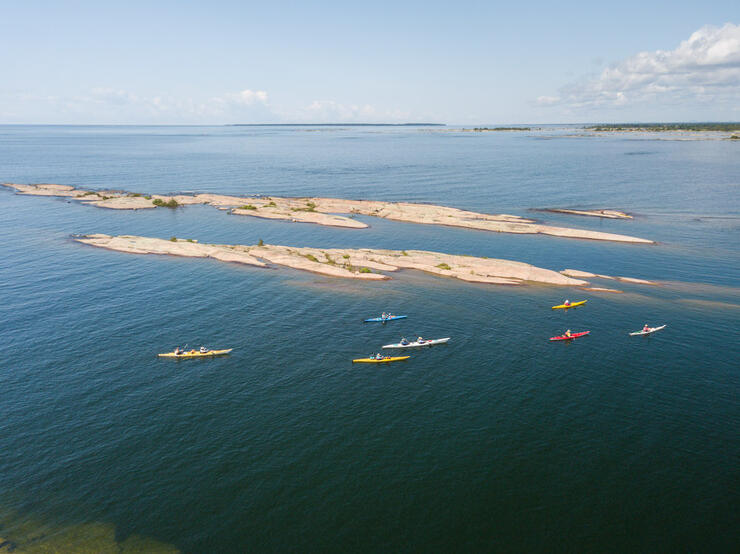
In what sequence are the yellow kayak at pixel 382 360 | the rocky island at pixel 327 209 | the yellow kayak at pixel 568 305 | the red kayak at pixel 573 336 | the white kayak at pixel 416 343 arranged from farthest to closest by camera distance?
the rocky island at pixel 327 209
the yellow kayak at pixel 568 305
the red kayak at pixel 573 336
the white kayak at pixel 416 343
the yellow kayak at pixel 382 360

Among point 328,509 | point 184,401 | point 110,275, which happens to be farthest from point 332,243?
point 328,509

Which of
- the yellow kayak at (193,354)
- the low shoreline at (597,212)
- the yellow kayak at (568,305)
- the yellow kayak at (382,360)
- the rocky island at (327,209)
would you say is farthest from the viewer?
the low shoreline at (597,212)

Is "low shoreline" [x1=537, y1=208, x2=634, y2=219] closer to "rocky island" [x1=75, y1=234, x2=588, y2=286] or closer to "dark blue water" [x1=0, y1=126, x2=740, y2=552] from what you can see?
"dark blue water" [x1=0, y1=126, x2=740, y2=552]

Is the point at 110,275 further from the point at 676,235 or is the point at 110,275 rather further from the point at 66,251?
the point at 676,235

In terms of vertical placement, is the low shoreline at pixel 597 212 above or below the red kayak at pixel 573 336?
above

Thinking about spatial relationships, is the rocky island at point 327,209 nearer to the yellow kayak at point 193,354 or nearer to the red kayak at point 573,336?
the red kayak at point 573,336

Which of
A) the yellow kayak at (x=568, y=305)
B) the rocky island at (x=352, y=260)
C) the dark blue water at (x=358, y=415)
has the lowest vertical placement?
the dark blue water at (x=358, y=415)

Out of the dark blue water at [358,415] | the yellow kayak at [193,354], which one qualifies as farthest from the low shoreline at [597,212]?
the yellow kayak at [193,354]
